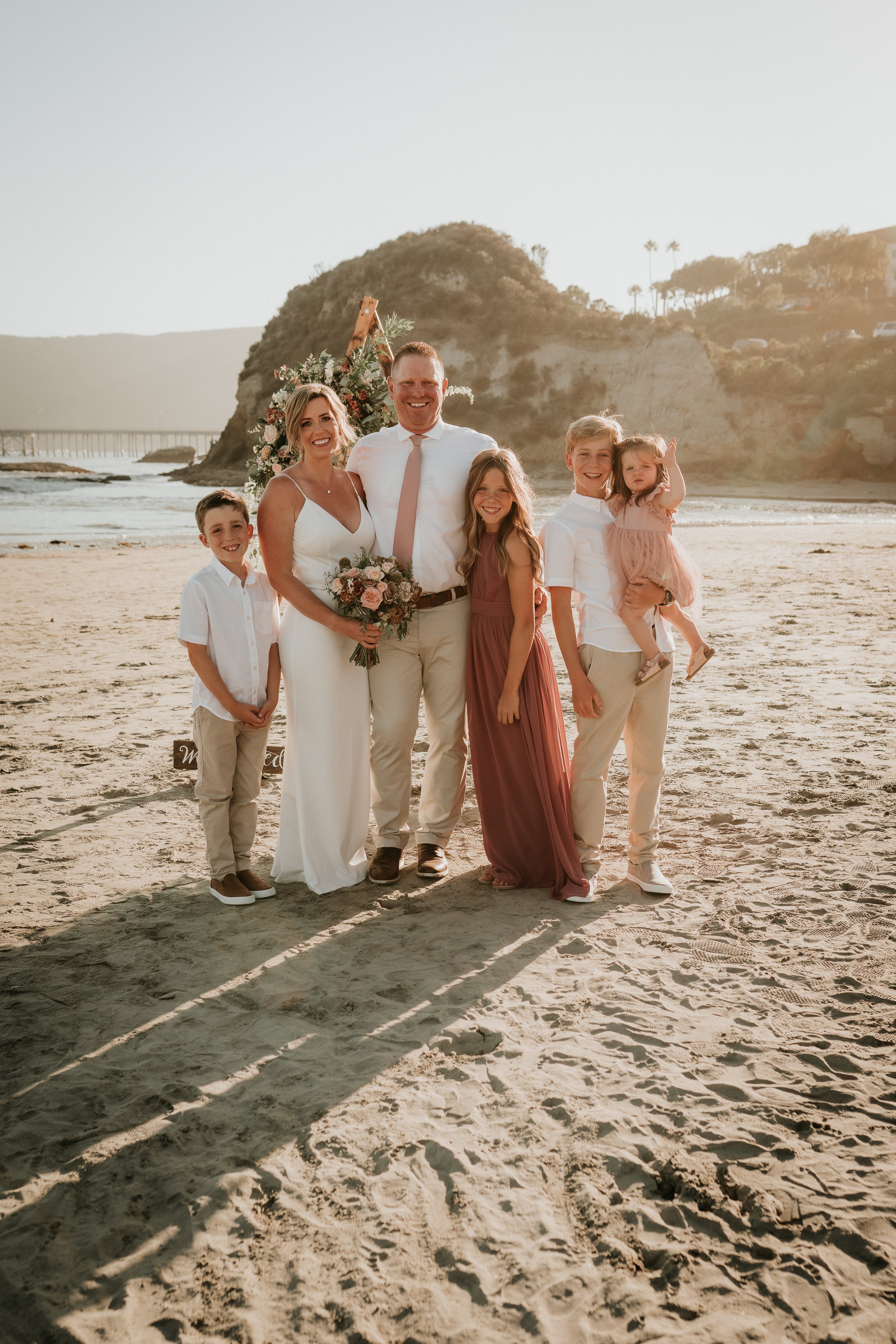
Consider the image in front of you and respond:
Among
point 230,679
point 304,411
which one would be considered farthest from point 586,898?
point 304,411

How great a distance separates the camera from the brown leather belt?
4.34m

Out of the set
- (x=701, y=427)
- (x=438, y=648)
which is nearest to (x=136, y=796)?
(x=438, y=648)

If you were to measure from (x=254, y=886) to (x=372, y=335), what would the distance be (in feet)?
10.5

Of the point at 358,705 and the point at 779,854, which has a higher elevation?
the point at 358,705

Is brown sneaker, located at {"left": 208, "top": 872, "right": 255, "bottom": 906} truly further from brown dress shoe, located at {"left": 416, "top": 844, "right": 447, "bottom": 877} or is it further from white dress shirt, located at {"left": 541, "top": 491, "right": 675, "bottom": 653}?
white dress shirt, located at {"left": 541, "top": 491, "right": 675, "bottom": 653}

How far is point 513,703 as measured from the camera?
420 centimetres

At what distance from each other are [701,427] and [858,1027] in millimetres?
46219

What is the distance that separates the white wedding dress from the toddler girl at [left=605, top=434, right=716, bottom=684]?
47.8 inches

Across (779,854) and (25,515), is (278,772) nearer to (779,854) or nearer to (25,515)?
(779,854)

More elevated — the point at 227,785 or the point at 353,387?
the point at 353,387

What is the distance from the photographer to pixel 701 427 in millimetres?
45688

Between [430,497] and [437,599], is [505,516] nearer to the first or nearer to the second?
[430,497]

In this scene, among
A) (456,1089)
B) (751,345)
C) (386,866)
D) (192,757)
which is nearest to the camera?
(456,1089)

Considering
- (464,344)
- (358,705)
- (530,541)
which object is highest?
(464,344)
